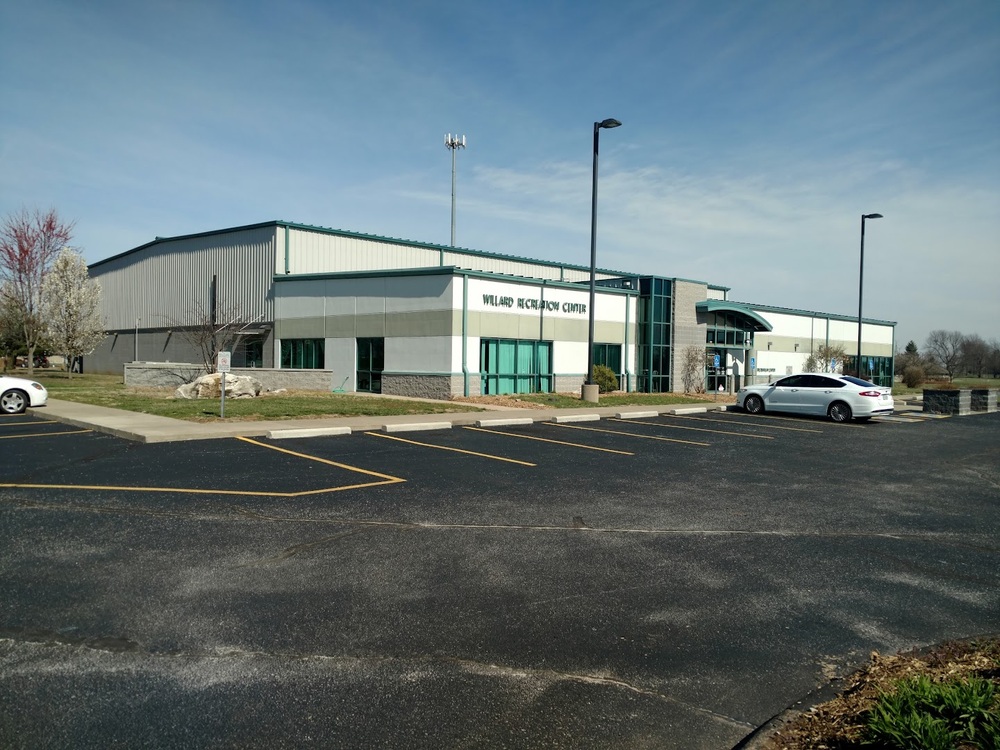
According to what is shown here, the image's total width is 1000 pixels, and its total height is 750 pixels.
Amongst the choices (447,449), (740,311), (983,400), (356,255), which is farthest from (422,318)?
(983,400)

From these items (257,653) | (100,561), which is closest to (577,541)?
(257,653)

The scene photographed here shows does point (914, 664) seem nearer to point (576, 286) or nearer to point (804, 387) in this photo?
point (804, 387)

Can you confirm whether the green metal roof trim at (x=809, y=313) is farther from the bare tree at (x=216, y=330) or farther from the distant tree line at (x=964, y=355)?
the distant tree line at (x=964, y=355)

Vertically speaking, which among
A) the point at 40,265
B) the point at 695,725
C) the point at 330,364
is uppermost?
the point at 40,265

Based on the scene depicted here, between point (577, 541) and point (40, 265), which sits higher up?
point (40, 265)

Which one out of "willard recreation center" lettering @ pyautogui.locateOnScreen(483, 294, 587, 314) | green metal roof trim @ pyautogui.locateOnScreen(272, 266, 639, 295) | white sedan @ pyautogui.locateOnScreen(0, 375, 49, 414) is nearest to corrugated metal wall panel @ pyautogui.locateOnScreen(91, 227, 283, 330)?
green metal roof trim @ pyautogui.locateOnScreen(272, 266, 639, 295)

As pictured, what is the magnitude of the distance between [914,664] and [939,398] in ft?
92.8

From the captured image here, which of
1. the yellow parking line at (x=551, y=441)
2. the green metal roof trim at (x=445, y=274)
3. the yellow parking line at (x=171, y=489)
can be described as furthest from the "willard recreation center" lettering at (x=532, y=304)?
the yellow parking line at (x=171, y=489)

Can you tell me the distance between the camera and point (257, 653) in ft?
14.7

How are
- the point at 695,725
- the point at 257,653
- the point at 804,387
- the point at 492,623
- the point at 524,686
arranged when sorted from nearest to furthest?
the point at 695,725 < the point at 524,686 < the point at 257,653 < the point at 492,623 < the point at 804,387

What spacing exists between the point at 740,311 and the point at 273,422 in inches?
1106

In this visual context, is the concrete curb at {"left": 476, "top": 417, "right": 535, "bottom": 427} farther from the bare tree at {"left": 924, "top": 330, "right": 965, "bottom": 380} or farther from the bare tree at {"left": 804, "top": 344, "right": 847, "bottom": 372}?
the bare tree at {"left": 924, "top": 330, "right": 965, "bottom": 380}

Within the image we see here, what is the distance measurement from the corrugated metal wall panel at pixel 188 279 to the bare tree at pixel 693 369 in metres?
21.0

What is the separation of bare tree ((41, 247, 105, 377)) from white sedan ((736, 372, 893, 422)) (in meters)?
36.7
